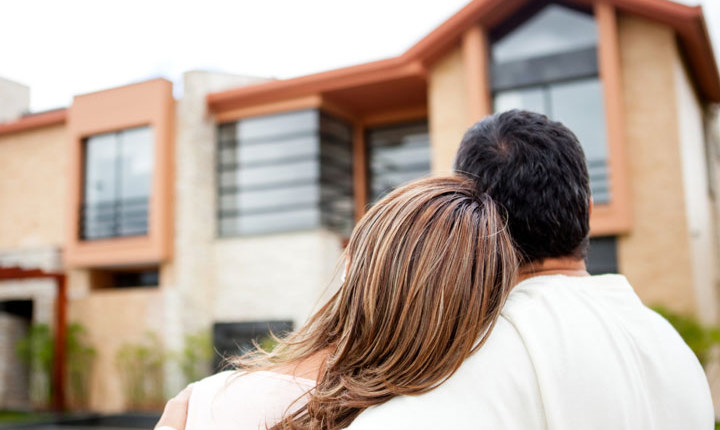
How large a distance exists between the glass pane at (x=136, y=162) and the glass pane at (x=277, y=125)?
185 centimetres

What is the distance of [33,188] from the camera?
48.5 feet

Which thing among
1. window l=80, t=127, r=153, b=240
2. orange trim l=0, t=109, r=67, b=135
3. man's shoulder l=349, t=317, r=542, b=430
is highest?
orange trim l=0, t=109, r=67, b=135

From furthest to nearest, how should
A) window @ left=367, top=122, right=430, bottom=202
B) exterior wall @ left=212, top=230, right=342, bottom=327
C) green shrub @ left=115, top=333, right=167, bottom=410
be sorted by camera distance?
window @ left=367, top=122, right=430, bottom=202 < green shrub @ left=115, top=333, right=167, bottom=410 < exterior wall @ left=212, top=230, right=342, bottom=327

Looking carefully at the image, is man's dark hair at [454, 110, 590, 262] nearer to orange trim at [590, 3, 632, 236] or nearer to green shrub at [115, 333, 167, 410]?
orange trim at [590, 3, 632, 236]

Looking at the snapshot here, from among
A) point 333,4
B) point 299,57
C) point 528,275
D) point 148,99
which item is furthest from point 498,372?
point 148,99

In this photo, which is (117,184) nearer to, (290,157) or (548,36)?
(290,157)

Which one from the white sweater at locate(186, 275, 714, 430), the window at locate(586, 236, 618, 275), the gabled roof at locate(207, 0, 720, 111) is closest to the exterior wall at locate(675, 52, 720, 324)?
the gabled roof at locate(207, 0, 720, 111)

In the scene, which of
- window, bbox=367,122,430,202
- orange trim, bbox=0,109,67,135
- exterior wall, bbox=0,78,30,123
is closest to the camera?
exterior wall, bbox=0,78,30,123

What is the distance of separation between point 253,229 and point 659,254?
24.3ft

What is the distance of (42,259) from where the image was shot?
46.0ft

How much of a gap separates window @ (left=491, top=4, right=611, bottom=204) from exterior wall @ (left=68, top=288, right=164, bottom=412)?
7735 millimetres

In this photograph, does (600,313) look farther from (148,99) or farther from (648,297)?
(148,99)

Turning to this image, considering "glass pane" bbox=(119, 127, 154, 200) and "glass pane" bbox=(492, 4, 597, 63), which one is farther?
"glass pane" bbox=(119, 127, 154, 200)

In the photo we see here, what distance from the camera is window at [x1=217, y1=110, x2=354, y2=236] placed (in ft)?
41.8
